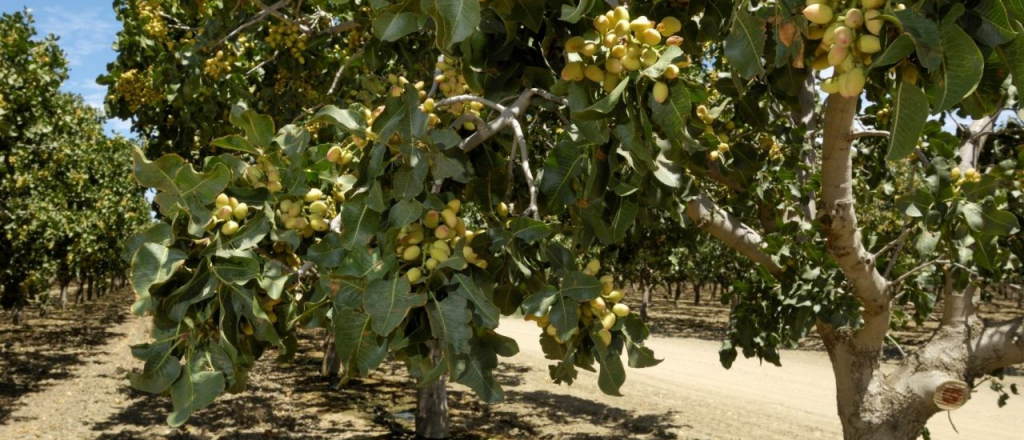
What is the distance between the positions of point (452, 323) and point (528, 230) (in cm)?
27

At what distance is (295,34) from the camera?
194 inches

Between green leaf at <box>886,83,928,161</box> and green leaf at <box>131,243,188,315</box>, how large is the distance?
1.21 meters

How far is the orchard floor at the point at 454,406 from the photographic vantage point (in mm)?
9039

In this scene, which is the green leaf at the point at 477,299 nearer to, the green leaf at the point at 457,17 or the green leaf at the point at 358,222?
the green leaf at the point at 358,222

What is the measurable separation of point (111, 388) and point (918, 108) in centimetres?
1260

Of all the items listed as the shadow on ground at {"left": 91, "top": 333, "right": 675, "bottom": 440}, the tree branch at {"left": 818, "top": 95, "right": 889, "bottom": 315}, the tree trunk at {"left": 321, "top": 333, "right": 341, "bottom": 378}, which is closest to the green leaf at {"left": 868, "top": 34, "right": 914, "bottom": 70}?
the tree branch at {"left": 818, "top": 95, "right": 889, "bottom": 315}

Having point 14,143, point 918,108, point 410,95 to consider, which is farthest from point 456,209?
point 14,143

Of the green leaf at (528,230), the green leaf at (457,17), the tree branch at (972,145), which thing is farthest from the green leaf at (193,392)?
the tree branch at (972,145)

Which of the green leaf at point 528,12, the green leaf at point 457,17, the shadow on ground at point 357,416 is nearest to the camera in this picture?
the green leaf at point 457,17

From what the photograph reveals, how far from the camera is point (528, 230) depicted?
1.51 metres

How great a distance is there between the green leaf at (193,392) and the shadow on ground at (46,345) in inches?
365

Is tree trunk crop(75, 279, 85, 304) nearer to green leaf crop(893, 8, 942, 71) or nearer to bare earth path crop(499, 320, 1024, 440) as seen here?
bare earth path crop(499, 320, 1024, 440)

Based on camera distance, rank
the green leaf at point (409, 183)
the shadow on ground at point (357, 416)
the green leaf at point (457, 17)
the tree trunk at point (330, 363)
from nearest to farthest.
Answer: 1. the green leaf at point (457, 17)
2. the green leaf at point (409, 183)
3. the shadow on ground at point (357, 416)
4. the tree trunk at point (330, 363)

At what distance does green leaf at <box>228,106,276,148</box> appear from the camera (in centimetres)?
161
